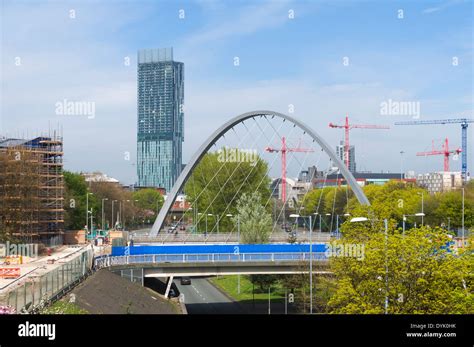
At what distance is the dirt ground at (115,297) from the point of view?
24.4 metres

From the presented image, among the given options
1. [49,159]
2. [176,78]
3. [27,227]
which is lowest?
[27,227]

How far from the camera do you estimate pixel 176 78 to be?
153500 mm

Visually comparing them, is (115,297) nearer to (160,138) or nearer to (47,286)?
(47,286)

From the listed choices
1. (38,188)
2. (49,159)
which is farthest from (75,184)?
(38,188)

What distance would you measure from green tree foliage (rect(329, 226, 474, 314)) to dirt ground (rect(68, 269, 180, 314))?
7550 mm

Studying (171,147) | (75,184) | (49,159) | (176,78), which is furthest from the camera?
(171,147)

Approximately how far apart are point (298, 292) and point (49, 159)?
1124 inches

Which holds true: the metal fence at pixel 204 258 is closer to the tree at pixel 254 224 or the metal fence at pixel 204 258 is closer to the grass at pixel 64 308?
the grass at pixel 64 308

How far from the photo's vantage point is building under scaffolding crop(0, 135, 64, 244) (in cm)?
4996

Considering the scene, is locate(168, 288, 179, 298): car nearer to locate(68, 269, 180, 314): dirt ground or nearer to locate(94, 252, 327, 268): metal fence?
locate(94, 252, 327, 268): metal fence
